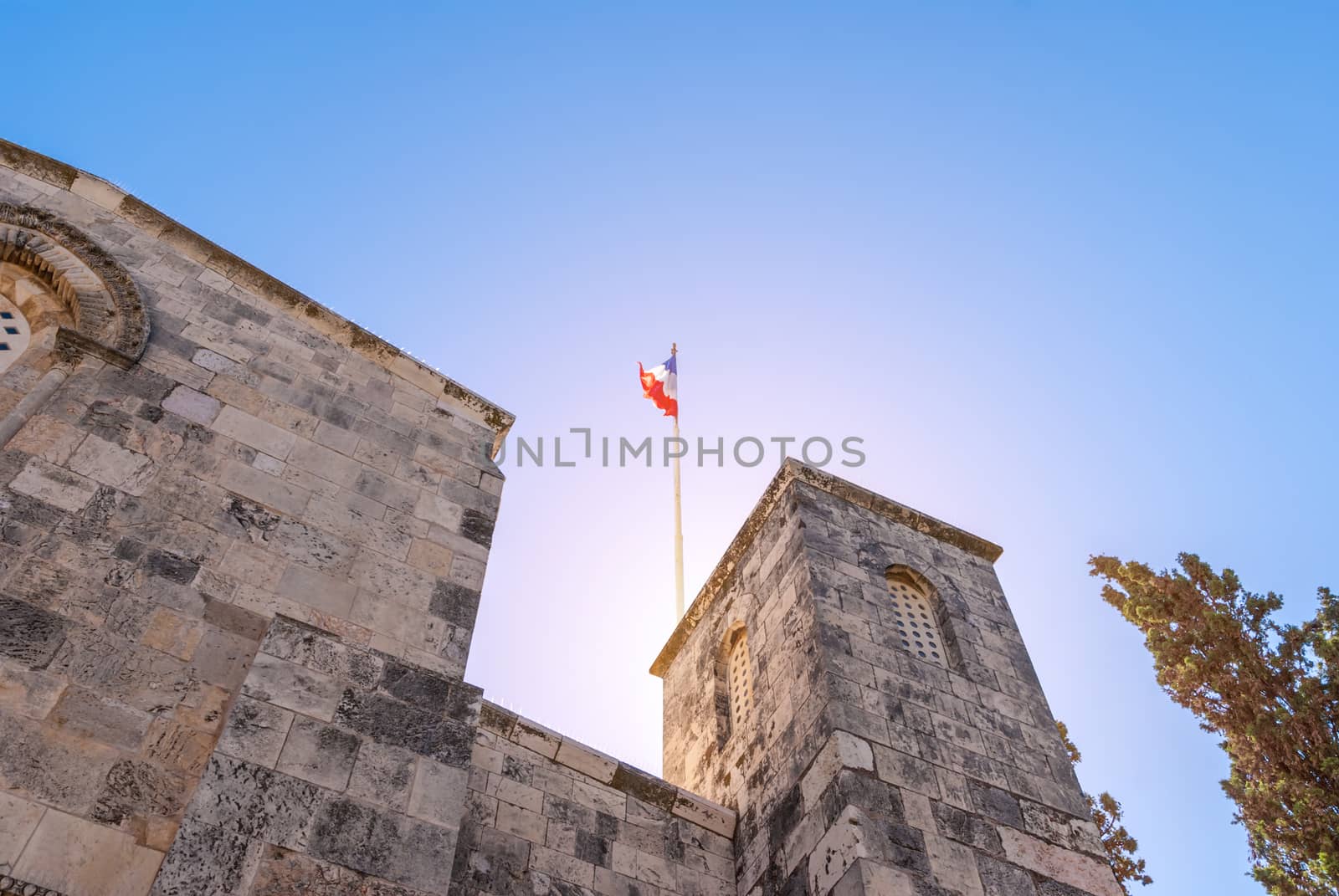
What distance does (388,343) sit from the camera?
27.9 ft

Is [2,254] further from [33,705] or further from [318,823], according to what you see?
[318,823]

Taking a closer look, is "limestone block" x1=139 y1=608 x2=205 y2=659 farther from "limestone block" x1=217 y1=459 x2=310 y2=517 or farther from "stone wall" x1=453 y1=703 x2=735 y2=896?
"stone wall" x1=453 y1=703 x2=735 y2=896

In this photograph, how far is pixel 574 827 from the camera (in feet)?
25.6

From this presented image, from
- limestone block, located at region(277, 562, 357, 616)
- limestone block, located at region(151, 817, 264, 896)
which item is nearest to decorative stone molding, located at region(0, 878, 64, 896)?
limestone block, located at region(151, 817, 264, 896)

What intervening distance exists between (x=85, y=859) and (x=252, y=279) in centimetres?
535

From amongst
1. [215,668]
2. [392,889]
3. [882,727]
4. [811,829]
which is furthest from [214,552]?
[882,727]

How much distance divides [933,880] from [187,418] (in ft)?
21.5

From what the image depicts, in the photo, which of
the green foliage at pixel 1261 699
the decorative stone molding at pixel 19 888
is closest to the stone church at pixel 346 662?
the decorative stone molding at pixel 19 888

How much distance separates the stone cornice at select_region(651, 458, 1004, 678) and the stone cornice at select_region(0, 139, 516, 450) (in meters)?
3.70

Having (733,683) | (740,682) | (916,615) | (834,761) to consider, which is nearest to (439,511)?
(834,761)

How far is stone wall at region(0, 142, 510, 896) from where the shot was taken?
4605 mm

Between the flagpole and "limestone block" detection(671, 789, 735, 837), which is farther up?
the flagpole

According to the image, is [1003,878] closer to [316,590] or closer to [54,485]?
[316,590]

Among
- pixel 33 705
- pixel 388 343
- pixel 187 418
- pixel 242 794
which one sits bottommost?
pixel 242 794
